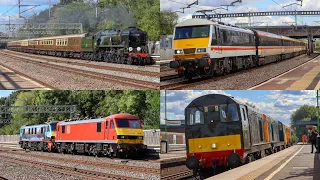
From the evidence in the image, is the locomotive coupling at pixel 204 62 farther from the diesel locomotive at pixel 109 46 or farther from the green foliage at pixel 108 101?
the diesel locomotive at pixel 109 46

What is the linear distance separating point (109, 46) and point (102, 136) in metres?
8.43

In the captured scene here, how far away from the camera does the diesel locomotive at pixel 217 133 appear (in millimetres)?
9602

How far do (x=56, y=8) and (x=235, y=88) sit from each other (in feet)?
62.9

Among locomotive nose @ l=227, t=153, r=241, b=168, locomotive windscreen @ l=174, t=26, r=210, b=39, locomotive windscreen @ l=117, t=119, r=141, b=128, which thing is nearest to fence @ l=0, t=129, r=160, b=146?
locomotive windscreen @ l=117, t=119, r=141, b=128

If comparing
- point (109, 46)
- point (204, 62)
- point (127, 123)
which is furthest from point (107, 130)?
point (109, 46)

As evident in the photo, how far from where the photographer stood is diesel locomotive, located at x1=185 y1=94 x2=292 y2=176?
9.60 meters

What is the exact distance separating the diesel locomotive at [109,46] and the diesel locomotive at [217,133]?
1090 centimetres

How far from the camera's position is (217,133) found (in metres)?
9.83

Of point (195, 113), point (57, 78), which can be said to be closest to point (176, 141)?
point (57, 78)

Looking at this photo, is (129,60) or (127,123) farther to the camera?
(129,60)

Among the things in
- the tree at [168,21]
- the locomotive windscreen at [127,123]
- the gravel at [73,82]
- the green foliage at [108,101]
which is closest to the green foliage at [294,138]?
the tree at [168,21]

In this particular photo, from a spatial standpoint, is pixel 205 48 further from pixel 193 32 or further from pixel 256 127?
pixel 256 127

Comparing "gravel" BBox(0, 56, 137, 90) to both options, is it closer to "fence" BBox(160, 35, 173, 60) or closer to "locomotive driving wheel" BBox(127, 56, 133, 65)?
"locomotive driving wheel" BBox(127, 56, 133, 65)

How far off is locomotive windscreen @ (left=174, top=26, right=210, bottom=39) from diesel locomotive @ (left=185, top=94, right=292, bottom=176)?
4.29 metres
